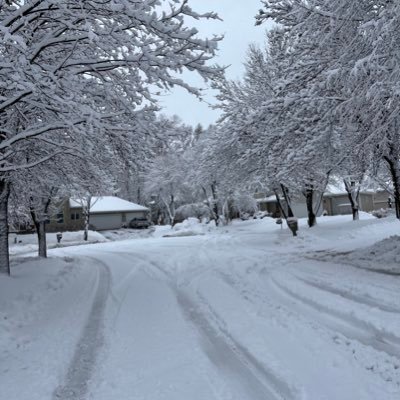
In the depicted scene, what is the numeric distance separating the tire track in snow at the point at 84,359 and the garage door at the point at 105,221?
43040mm

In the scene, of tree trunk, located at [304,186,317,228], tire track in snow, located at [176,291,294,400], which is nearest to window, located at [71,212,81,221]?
tree trunk, located at [304,186,317,228]

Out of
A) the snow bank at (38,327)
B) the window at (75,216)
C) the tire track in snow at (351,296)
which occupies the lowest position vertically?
the snow bank at (38,327)

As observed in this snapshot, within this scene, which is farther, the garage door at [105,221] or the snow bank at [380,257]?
the garage door at [105,221]

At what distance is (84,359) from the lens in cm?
511

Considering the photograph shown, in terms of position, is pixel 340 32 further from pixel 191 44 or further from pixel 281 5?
pixel 191 44

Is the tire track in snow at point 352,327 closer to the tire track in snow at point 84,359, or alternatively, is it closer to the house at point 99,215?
the tire track in snow at point 84,359

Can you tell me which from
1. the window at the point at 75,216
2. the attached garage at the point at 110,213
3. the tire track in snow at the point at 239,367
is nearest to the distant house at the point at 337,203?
the attached garage at the point at 110,213

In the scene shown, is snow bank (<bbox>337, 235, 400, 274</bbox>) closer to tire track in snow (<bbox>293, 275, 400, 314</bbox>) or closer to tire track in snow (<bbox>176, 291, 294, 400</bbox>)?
tire track in snow (<bbox>293, 275, 400, 314</bbox>)

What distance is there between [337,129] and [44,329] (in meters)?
9.74

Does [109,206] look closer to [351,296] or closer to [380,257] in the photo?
[380,257]

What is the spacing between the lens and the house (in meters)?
47.7

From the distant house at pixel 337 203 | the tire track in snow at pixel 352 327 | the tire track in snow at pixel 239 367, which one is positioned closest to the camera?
the tire track in snow at pixel 239 367

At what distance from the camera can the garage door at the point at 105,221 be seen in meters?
50.2

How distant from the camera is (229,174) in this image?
68.7ft
